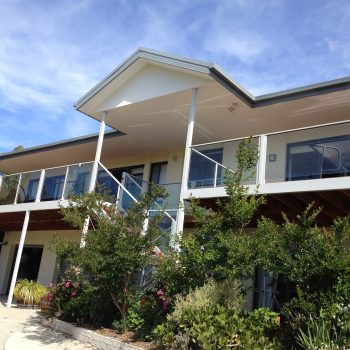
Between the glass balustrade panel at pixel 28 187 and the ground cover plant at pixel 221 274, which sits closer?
the ground cover plant at pixel 221 274

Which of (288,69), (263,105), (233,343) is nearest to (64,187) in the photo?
(263,105)

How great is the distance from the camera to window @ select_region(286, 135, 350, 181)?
9000 millimetres

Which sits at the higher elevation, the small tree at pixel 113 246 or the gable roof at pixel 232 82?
the gable roof at pixel 232 82

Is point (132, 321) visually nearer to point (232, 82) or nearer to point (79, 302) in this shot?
point (79, 302)

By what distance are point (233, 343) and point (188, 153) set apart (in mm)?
5540

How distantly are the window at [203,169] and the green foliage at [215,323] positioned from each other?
3609mm

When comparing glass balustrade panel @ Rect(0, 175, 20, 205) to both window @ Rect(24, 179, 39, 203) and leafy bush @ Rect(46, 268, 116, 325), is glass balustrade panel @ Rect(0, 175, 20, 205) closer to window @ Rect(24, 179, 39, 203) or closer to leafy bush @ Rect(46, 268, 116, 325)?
window @ Rect(24, 179, 39, 203)

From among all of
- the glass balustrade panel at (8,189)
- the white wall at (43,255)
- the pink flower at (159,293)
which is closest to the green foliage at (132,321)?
the pink flower at (159,293)

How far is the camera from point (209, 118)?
13.6 metres

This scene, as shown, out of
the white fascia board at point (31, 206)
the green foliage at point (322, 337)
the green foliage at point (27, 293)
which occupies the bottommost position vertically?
the green foliage at point (27, 293)

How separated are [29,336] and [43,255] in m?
10.5

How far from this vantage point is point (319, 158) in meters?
9.38

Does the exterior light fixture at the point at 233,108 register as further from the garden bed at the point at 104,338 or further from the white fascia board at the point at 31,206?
the garden bed at the point at 104,338

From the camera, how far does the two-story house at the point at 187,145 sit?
9.70 m
